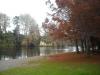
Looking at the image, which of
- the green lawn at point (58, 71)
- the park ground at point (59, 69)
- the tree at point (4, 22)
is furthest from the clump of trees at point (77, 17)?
the tree at point (4, 22)

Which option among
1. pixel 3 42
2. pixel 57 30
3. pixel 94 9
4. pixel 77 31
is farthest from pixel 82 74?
pixel 3 42

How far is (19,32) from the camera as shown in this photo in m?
91.1

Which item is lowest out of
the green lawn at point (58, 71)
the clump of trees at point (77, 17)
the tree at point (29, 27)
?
the green lawn at point (58, 71)

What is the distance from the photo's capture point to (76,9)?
25922 mm

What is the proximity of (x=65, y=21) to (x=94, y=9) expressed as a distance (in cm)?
695

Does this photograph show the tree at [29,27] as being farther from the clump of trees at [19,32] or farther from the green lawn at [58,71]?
the green lawn at [58,71]

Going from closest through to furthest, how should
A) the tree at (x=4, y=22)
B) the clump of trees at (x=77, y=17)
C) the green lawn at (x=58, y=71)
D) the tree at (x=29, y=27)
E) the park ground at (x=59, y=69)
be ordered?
the green lawn at (x=58, y=71), the park ground at (x=59, y=69), the clump of trees at (x=77, y=17), the tree at (x=4, y=22), the tree at (x=29, y=27)

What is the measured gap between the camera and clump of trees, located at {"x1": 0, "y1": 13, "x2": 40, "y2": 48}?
83.1m

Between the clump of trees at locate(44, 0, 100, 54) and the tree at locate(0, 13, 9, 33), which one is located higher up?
the tree at locate(0, 13, 9, 33)

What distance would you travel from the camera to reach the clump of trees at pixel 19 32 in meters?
83.1

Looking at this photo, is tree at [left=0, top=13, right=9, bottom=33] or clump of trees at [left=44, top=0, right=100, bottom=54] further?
tree at [left=0, top=13, right=9, bottom=33]

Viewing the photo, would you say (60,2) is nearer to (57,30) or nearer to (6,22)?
(57,30)

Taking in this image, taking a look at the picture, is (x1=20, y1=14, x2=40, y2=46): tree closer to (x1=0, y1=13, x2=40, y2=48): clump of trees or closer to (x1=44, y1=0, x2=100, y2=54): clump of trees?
(x1=0, y1=13, x2=40, y2=48): clump of trees

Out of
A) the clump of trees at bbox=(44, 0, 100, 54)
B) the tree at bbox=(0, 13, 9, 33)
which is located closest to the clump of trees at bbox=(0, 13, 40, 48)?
the tree at bbox=(0, 13, 9, 33)
